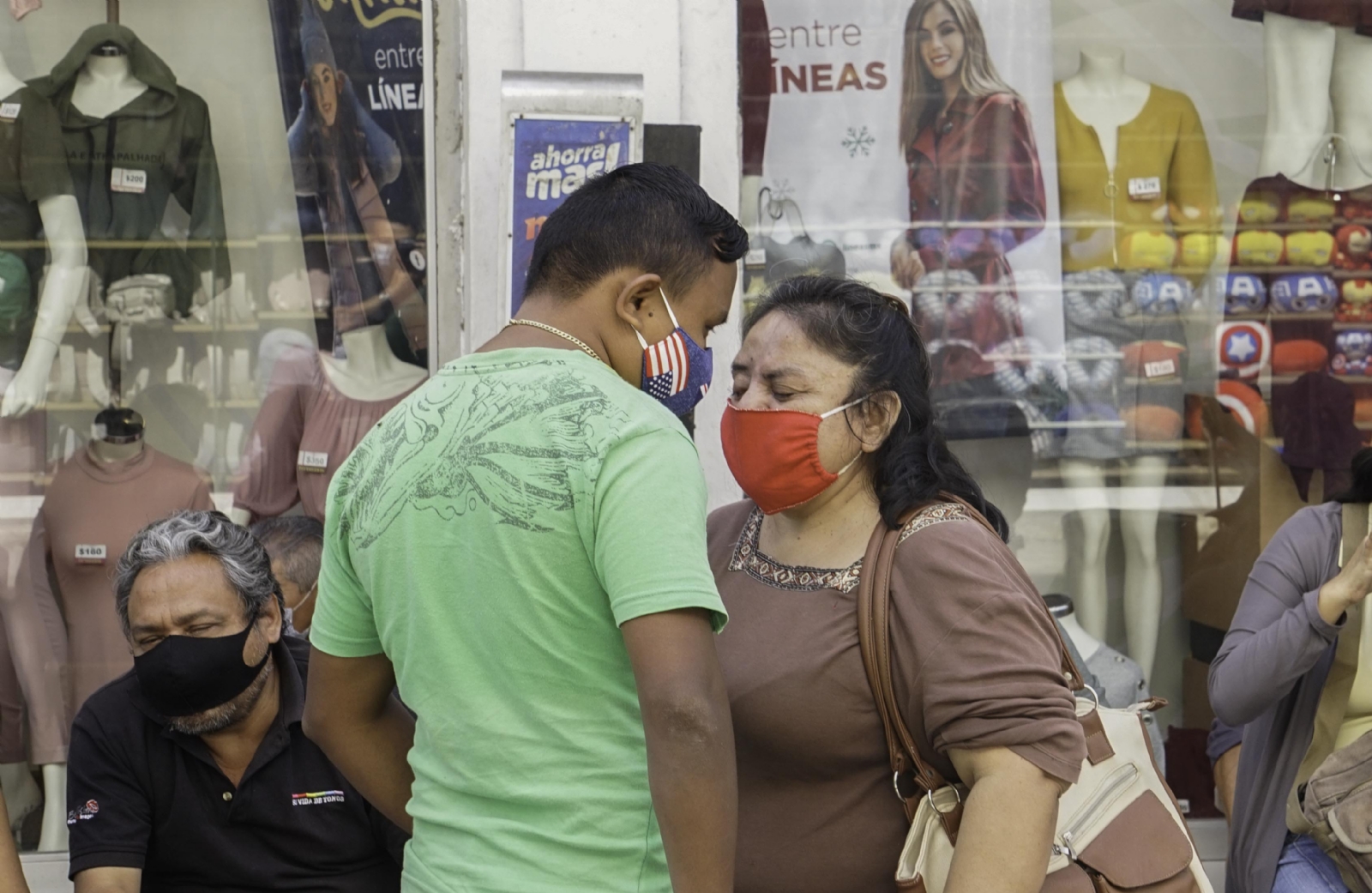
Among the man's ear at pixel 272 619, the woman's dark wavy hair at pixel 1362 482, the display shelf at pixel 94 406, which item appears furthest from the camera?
the display shelf at pixel 94 406

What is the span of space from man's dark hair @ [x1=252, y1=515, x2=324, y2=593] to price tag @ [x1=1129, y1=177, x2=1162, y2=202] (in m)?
2.83

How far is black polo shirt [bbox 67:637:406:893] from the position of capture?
253 centimetres

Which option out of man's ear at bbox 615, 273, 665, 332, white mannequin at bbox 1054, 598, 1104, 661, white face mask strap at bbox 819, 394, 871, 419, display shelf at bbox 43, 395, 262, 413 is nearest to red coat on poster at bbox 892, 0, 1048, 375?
white mannequin at bbox 1054, 598, 1104, 661

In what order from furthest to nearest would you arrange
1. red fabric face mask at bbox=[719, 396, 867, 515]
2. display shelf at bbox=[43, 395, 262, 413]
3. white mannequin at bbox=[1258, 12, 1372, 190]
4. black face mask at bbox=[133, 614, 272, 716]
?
white mannequin at bbox=[1258, 12, 1372, 190]
display shelf at bbox=[43, 395, 262, 413]
black face mask at bbox=[133, 614, 272, 716]
red fabric face mask at bbox=[719, 396, 867, 515]

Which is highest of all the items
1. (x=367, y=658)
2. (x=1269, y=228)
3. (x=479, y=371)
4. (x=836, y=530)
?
(x=1269, y=228)

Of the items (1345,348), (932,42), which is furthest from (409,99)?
(1345,348)

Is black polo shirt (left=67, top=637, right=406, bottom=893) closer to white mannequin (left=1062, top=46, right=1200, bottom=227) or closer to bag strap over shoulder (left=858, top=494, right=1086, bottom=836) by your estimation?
bag strap over shoulder (left=858, top=494, right=1086, bottom=836)

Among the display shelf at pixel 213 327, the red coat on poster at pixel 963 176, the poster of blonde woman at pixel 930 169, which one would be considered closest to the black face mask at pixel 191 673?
the display shelf at pixel 213 327

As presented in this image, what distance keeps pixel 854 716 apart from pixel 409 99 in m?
3.07

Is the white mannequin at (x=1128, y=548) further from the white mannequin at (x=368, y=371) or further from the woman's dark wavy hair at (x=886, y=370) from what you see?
the woman's dark wavy hair at (x=886, y=370)

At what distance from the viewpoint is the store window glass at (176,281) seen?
4.34 meters

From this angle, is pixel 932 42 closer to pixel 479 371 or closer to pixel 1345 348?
pixel 1345 348

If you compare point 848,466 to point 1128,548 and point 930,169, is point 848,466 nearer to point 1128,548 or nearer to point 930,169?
point 930,169

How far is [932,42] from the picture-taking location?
446 centimetres
